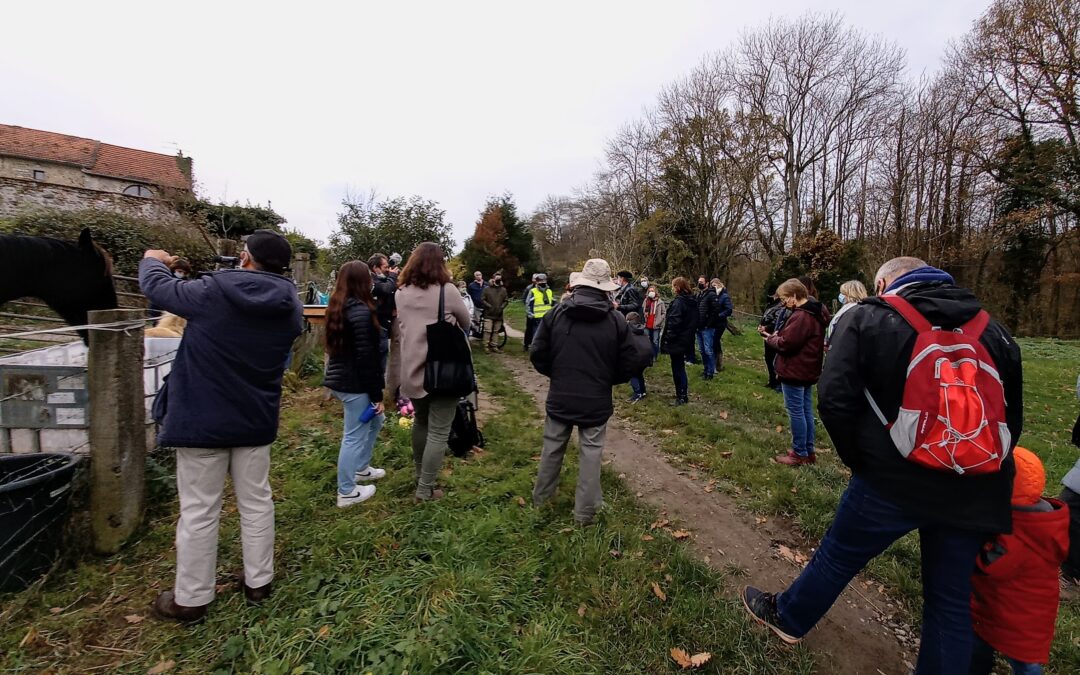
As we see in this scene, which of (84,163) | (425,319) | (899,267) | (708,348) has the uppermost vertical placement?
(84,163)

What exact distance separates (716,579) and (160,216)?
43.7ft

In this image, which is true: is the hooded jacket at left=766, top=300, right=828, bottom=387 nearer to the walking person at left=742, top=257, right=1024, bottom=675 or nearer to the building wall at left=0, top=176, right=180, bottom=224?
the walking person at left=742, top=257, right=1024, bottom=675

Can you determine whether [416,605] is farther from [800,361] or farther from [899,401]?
[800,361]

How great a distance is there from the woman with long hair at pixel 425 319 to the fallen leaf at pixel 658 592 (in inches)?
69.3

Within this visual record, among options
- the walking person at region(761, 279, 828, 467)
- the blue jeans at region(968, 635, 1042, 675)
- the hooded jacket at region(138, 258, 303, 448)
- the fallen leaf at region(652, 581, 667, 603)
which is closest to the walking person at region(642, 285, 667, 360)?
the walking person at region(761, 279, 828, 467)

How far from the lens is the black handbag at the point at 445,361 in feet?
11.1

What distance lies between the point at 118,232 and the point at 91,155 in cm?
2614

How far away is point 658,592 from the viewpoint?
2.74 metres

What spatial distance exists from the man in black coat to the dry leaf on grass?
113cm

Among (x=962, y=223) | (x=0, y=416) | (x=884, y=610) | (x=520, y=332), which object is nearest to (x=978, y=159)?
(x=962, y=223)

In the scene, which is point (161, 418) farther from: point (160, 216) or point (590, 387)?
point (160, 216)

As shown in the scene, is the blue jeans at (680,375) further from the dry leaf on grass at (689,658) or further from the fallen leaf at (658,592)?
the dry leaf on grass at (689,658)

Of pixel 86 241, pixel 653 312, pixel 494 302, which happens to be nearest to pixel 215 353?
pixel 86 241

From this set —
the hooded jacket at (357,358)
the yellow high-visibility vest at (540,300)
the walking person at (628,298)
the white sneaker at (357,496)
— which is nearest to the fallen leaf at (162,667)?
the white sneaker at (357,496)
